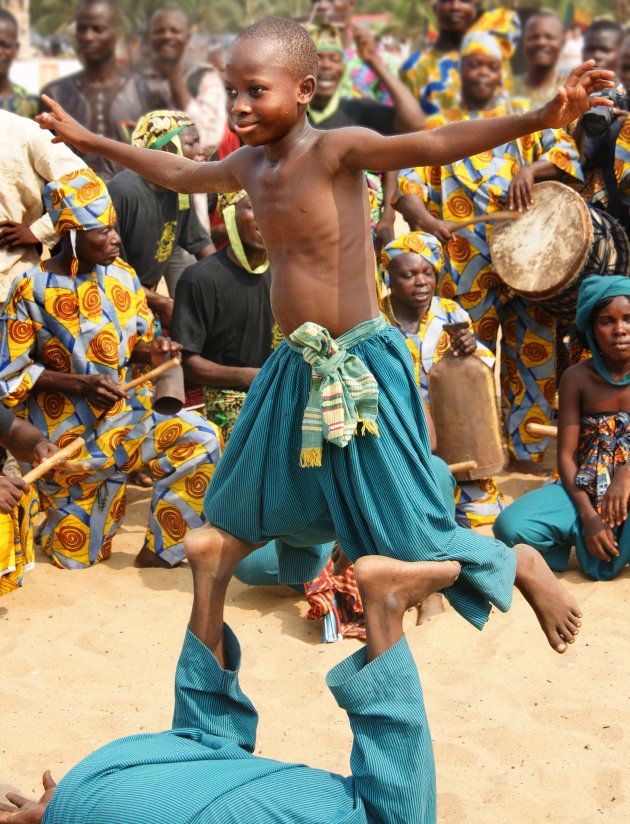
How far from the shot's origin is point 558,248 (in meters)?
6.02

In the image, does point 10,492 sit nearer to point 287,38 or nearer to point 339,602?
point 339,602

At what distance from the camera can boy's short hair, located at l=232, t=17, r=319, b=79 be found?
2897 mm

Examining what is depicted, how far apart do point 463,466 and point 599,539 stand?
75 centimetres

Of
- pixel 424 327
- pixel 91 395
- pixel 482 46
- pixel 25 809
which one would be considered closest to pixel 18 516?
pixel 91 395

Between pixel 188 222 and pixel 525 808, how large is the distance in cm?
398

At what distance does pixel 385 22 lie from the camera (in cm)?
2347

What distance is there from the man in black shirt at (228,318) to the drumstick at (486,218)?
3.97ft

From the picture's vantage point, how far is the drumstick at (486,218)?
246 inches

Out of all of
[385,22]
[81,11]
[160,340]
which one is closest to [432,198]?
[160,340]

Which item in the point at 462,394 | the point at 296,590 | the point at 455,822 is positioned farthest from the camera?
the point at 462,394

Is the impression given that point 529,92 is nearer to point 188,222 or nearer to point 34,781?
point 188,222

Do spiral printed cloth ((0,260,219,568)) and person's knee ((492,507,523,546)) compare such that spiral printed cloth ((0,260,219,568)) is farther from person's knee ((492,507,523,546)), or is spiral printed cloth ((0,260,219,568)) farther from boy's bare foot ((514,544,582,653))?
boy's bare foot ((514,544,582,653))

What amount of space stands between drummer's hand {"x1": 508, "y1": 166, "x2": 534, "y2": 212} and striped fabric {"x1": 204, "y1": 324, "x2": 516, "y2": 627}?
326 centimetres

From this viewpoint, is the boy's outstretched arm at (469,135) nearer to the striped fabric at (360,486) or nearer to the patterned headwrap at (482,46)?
the striped fabric at (360,486)
